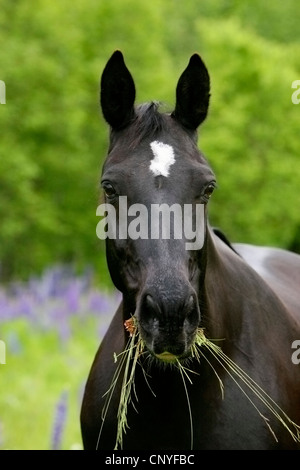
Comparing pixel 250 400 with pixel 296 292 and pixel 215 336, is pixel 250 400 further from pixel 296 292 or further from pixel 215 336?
pixel 296 292

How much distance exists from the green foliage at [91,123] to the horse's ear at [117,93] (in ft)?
58.4

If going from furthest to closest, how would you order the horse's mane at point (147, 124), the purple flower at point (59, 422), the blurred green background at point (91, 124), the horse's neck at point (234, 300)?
the blurred green background at point (91, 124)
the purple flower at point (59, 422)
the horse's neck at point (234, 300)
the horse's mane at point (147, 124)

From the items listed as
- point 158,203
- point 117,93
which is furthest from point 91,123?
point 158,203

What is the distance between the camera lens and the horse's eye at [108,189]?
13.3 feet

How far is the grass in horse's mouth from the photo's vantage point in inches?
159

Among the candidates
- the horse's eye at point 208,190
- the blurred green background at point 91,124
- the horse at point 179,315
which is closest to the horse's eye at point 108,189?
the horse at point 179,315

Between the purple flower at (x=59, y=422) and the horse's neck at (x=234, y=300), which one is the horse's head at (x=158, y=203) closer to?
the horse's neck at (x=234, y=300)

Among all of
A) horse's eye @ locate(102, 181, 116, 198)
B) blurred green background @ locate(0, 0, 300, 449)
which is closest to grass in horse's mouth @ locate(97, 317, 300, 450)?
horse's eye @ locate(102, 181, 116, 198)

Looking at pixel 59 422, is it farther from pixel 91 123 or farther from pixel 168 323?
pixel 91 123

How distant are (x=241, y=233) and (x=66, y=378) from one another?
15.2 m

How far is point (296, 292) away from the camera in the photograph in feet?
18.4

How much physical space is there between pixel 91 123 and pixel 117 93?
21068mm

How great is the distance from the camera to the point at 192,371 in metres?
4.12

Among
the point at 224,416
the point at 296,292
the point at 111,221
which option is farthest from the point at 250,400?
the point at 296,292
